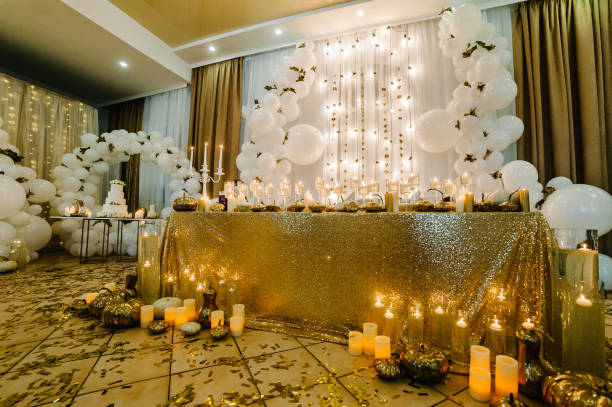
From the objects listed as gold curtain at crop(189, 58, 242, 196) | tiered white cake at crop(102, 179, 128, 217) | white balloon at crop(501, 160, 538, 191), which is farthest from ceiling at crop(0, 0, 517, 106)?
white balloon at crop(501, 160, 538, 191)

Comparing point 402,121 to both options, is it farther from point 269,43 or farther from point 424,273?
point 424,273

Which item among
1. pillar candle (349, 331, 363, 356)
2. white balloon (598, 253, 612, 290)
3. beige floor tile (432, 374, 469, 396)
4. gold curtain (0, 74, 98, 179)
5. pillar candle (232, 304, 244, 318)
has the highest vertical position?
gold curtain (0, 74, 98, 179)

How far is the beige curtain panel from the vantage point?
10.8ft

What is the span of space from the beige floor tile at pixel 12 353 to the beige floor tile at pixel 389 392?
1.63m

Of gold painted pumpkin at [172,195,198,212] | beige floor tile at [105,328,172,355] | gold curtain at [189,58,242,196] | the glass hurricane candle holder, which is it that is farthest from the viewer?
gold curtain at [189,58,242,196]

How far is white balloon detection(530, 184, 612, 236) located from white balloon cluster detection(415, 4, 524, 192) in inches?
25.6

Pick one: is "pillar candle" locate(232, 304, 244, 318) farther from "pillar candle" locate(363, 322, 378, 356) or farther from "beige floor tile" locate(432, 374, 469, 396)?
"beige floor tile" locate(432, 374, 469, 396)

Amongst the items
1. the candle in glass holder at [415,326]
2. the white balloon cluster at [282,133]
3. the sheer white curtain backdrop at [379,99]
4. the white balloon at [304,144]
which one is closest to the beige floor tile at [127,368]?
the candle in glass holder at [415,326]

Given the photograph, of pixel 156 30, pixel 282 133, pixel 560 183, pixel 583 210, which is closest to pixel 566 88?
pixel 560 183

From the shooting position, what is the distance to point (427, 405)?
3.42 feet

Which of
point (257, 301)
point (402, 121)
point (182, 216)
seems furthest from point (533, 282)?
point (402, 121)

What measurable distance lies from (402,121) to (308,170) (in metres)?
1.76

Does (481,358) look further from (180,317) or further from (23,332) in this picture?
(23,332)

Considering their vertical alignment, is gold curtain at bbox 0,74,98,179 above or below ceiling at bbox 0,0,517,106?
below
